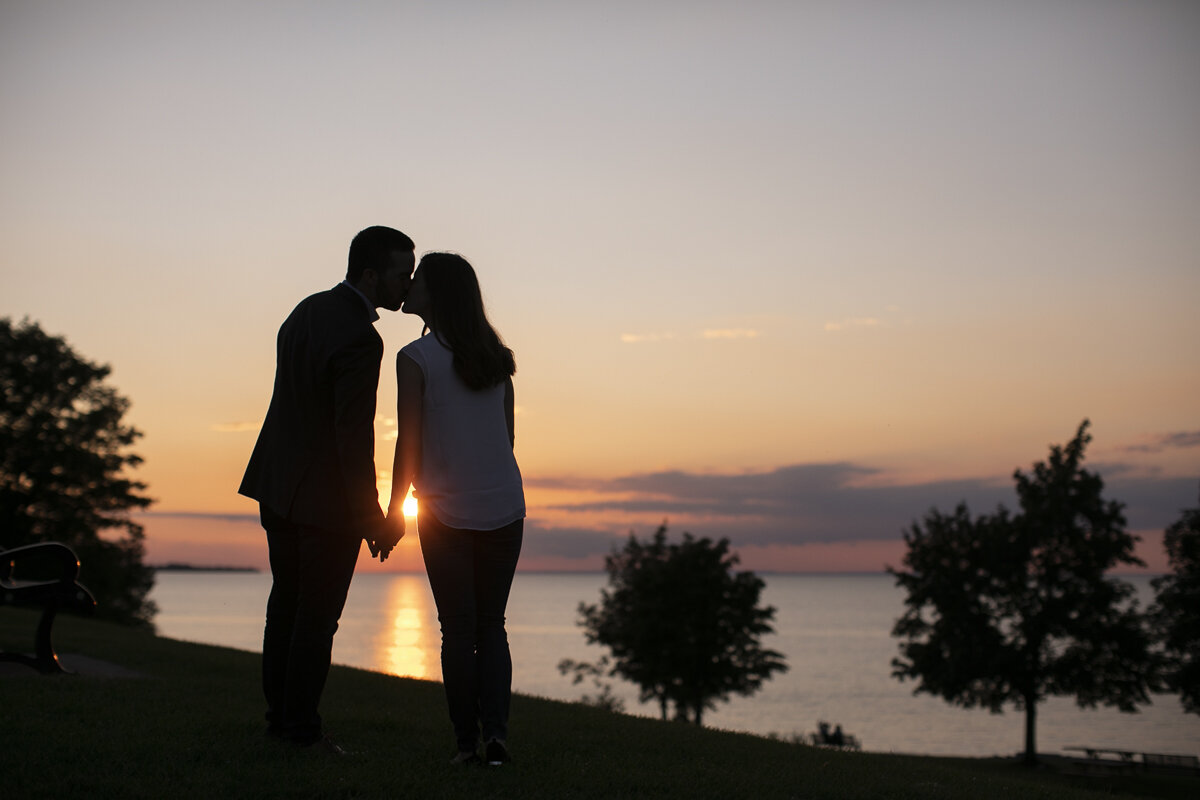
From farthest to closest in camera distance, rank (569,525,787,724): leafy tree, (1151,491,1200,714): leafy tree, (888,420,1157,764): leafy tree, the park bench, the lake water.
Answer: the lake water → (569,525,787,724): leafy tree → (888,420,1157,764): leafy tree → (1151,491,1200,714): leafy tree → the park bench

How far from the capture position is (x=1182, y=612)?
36906mm

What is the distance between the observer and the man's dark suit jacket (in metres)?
4.80

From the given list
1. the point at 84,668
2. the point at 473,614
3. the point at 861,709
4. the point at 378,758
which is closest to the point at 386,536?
the point at 473,614

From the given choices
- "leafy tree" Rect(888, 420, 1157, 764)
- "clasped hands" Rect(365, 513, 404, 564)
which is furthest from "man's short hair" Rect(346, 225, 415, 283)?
"leafy tree" Rect(888, 420, 1157, 764)

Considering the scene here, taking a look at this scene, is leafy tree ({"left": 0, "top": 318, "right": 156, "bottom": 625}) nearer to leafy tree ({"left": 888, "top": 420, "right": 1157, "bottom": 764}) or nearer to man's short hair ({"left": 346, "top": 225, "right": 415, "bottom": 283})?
leafy tree ({"left": 888, "top": 420, "right": 1157, "bottom": 764})

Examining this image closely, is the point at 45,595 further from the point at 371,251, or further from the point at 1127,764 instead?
the point at 1127,764

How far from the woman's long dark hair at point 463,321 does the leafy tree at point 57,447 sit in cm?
3995

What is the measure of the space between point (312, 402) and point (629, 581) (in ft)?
139

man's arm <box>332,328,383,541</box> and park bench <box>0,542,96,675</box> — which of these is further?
park bench <box>0,542,96,675</box>

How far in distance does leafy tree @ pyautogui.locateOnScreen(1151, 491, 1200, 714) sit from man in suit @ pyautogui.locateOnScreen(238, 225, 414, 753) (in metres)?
39.4

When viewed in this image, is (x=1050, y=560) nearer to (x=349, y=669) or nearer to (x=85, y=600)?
(x=349, y=669)

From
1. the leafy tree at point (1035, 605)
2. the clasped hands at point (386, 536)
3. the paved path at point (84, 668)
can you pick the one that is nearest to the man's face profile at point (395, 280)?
the clasped hands at point (386, 536)

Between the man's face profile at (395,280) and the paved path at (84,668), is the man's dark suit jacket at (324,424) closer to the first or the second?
the man's face profile at (395,280)

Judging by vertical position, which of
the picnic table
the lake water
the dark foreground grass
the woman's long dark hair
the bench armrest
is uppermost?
the woman's long dark hair
